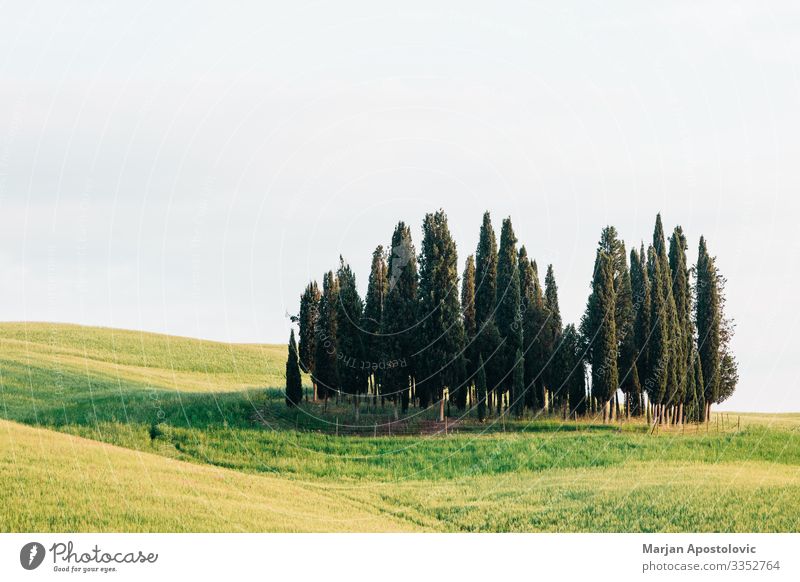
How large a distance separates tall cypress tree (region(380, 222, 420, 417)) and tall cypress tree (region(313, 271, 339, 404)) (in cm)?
326

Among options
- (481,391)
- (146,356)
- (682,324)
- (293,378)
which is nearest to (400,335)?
(481,391)

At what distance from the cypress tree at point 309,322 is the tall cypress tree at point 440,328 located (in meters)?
7.27

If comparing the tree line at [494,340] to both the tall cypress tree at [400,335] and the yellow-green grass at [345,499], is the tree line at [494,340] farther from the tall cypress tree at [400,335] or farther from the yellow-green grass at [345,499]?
the yellow-green grass at [345,499]

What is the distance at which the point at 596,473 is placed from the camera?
44000 millimetres

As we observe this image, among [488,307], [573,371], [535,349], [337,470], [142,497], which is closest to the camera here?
[142,497]

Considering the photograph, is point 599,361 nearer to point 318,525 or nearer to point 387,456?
point 387,456

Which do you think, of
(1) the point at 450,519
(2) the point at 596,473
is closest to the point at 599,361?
(2) the point at 596,473

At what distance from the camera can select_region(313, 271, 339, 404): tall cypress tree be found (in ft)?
192

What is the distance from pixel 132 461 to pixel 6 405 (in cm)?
2569

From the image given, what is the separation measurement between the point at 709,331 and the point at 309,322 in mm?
25641

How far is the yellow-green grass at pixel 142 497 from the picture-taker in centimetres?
2923

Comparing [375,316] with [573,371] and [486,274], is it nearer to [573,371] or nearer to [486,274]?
[486,274]

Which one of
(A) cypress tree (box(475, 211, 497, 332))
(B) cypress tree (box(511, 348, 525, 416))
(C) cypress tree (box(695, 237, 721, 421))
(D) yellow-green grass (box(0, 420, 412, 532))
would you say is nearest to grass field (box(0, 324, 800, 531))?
(D) yellow-green grass (box(0, 420, 412, 532))

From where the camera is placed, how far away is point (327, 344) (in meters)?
58.4
